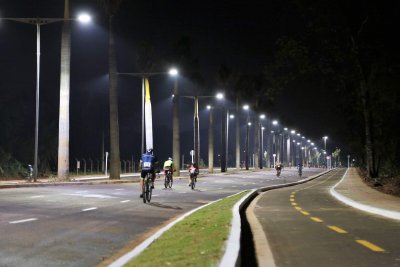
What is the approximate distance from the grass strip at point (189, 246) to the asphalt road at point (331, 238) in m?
1.01

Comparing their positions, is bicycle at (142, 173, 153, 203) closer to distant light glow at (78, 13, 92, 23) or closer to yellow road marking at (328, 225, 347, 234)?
yellow road marking at (328, 225, 347, 234)

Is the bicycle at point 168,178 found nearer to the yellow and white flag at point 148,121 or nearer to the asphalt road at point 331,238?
the asphalt road at point 331,238

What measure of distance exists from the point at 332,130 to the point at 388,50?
110 feet

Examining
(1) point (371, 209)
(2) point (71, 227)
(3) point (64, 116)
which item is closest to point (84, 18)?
(3) point (64, 116)

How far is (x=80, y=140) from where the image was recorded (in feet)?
322

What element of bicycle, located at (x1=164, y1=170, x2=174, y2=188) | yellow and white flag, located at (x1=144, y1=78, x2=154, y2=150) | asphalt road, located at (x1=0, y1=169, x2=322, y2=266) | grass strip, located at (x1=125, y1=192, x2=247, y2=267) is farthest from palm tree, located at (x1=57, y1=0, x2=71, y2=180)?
grass strip, located at (x1=125, y1=192, x2=247, y2=267)

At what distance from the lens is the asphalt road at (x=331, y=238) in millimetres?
9172

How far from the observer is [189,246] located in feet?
31.7

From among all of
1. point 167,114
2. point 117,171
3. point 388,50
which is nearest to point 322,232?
point 388,50

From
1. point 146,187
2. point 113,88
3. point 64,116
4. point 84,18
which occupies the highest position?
point 84,18

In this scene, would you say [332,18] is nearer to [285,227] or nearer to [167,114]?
[285,227]

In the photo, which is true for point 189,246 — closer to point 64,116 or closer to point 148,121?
point 64,116

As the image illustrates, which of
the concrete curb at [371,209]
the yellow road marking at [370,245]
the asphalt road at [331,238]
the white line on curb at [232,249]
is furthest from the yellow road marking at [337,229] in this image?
the concrete curb at [371,209]

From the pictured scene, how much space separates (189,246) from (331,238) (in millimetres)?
3638
